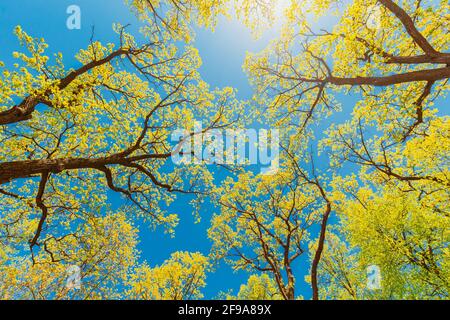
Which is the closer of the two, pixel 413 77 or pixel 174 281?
pixel 413 77

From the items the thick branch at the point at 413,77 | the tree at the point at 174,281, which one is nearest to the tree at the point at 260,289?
the tree at the point at 174,281

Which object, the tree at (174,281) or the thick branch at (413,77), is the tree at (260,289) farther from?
the thick branch at (413,77)

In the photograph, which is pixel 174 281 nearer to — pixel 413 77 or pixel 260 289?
pixel 260 289

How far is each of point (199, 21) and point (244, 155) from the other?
6243mm

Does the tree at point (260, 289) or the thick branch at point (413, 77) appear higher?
the thick branch at point (413, 77)

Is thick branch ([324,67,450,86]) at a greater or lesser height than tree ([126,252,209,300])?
greater

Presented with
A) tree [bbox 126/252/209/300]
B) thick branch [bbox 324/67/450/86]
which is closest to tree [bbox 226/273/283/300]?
tree [bbox 126/252/209/300]

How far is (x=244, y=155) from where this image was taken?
12250 millimetres

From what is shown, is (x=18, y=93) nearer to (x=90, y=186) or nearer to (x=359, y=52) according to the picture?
(x=90, y=186)

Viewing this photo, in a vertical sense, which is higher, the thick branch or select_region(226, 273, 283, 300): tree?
the thick branch

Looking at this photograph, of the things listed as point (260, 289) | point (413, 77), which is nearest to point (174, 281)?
point (260, 289)

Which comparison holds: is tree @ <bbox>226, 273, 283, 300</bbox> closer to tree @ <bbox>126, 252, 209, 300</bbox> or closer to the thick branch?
tree @ <bbox>126, 252, 209, 300</bbox>

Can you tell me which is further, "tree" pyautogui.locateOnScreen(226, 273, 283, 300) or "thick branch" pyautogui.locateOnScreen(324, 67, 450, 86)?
"tree" pyautogui.locateOnScreen(226, 273, 283, 300)
